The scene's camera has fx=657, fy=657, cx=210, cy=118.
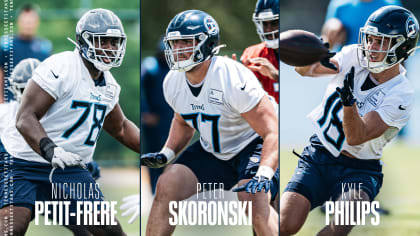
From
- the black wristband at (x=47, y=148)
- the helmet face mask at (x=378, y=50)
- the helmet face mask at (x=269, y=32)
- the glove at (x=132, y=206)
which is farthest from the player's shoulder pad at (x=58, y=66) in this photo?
the helmet face mask at (x=378, y=50)

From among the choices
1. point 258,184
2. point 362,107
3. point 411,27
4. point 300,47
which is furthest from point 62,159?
point 411,27

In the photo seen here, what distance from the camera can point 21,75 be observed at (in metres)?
4.91

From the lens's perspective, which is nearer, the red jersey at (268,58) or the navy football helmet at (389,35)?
the navy football helmet at (389,35)

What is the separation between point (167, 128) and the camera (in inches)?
195

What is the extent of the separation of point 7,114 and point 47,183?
0.67m

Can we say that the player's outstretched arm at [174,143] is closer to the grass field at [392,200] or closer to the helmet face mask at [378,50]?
the grass field at [392,200]

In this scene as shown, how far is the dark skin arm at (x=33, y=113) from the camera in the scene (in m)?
4.23

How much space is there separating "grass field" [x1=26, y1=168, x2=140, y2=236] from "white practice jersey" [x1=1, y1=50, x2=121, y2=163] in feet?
1.68

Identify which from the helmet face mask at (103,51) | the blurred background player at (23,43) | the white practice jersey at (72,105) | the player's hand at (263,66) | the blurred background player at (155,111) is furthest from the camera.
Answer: the blurred background player at (23,43)

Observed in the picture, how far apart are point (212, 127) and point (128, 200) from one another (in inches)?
32.9

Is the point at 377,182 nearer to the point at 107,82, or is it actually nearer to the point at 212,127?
the point at 212,127

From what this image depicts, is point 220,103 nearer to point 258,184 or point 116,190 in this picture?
point 258,184

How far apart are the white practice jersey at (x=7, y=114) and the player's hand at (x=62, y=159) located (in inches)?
27.5

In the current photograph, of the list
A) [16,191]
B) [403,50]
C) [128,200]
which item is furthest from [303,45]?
[16,191]
